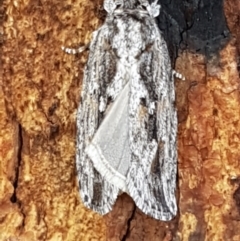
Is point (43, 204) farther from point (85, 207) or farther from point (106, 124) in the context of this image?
point (106, 124)

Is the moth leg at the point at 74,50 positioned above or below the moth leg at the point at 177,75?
above

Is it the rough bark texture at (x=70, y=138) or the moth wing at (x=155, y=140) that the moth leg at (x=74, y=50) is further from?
the moth wing at (x=155, y=140)

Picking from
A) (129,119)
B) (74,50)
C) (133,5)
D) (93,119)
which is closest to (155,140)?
(129,119)

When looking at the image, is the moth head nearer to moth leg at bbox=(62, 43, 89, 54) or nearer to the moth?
the moth

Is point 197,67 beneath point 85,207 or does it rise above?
above

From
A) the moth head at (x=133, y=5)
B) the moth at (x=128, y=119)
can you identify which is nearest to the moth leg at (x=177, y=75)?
the moth at (x=128, y=119)

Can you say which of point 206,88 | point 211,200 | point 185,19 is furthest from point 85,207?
point 185,19
